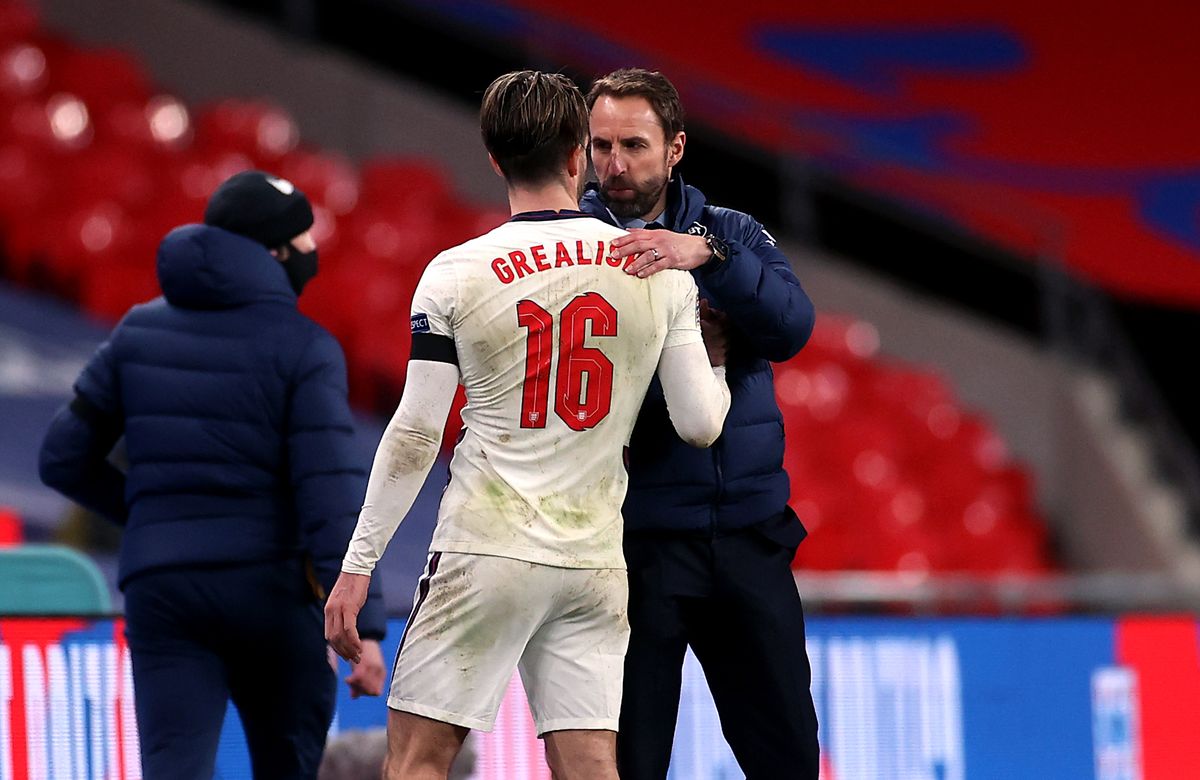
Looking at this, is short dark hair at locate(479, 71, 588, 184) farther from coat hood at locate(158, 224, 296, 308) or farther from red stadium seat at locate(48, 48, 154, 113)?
red stadium seat at locate(48, 48, 154, 113)

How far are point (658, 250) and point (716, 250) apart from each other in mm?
158

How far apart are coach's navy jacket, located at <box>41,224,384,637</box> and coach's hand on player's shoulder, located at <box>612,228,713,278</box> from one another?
3.03ft

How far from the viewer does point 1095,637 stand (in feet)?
20.3

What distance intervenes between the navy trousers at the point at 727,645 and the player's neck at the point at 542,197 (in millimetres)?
726

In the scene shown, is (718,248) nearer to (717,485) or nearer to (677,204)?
(677,204)

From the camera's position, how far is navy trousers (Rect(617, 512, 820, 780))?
367cm

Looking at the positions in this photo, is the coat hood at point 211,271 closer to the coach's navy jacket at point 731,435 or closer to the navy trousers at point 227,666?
the navy trousers at point 227,666

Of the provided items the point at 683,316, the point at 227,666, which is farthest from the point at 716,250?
the point at 227,666

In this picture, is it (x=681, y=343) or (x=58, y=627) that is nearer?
(x=681, y=343)

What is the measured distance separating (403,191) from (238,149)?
1.05 m

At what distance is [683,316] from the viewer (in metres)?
3.42

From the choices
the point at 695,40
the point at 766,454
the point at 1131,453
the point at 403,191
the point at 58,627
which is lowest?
the point at 58,627

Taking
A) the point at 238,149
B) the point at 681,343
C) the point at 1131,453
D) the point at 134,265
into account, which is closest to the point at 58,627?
the point at 681,343

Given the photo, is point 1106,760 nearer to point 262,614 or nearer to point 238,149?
point 262,614
